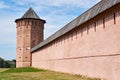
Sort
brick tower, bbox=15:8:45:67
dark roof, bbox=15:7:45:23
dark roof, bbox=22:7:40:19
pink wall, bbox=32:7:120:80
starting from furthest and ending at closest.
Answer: dark roof, bbox=22:7:40:19
dark roof, bbox=15:7:45:23
brick tower, bbox=15:8:45:67
pink wall, bbox=32:7:120:80

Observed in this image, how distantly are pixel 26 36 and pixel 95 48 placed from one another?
2331cm

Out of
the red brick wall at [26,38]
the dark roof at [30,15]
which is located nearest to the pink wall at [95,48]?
the red brick wall at [26,38]

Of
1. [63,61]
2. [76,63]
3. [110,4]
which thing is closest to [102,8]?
[110,4]

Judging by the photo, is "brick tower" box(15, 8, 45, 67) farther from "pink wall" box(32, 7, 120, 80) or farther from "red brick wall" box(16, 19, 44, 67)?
"pink wall" box(32, 7, 120, 80)

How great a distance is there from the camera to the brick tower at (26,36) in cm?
3294

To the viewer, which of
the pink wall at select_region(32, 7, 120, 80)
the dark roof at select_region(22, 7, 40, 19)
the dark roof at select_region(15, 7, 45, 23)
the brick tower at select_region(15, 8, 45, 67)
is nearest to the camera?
the pink wall at select_region(32, 7, 120, 80)

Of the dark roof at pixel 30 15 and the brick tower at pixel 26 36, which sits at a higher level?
the dark roof at pixel 30 15

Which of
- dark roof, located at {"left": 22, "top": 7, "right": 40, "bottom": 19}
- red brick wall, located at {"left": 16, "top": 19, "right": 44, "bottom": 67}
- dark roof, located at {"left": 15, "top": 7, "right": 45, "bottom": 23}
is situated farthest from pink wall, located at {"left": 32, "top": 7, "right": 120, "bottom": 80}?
dark roof, located at {"left": 22, "top": 7, "right": 40, "bottom": 19}

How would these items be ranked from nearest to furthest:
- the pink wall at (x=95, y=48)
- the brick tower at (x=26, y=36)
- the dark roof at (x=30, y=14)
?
the pink wall at (x=95, y=48)
the brick tower at (x=26, y=36)
the dark roof at (x=30, y=14)

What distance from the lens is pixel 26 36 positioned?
108ft

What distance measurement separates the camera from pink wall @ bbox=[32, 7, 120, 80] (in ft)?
28.0

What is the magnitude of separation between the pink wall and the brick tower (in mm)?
17127

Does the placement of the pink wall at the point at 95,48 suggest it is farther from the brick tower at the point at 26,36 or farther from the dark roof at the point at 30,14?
the dark roof at the point at 30,14

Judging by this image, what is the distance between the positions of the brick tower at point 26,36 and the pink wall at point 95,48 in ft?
56.2
